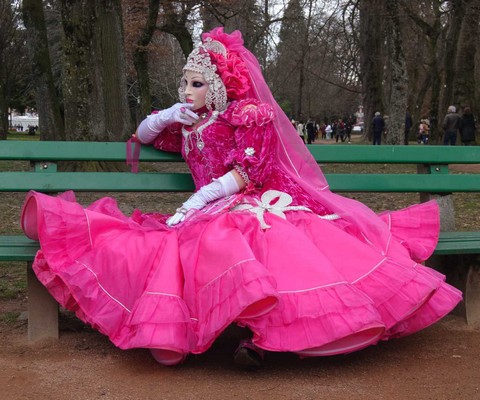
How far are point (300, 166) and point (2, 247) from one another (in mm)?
1554

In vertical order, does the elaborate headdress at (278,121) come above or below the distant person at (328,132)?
A: above

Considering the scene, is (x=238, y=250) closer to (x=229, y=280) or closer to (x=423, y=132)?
(x=229, y=280)

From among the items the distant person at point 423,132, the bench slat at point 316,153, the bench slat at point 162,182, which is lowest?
the distant person at point 423,132

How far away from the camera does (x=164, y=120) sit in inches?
146

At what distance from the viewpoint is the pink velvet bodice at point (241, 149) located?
3537mm

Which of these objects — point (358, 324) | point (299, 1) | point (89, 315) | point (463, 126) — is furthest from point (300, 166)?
point (299, 1)

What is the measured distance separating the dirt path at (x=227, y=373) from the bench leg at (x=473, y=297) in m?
0.25

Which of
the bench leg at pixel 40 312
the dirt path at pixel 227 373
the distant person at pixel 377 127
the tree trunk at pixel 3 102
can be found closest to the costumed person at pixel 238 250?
the dirt path at pixel 227 373

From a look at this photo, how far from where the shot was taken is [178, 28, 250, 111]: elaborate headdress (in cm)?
364

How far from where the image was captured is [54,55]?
104 ft

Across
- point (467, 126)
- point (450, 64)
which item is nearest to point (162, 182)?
point (467, 126)

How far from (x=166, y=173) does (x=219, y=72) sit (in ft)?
2.09

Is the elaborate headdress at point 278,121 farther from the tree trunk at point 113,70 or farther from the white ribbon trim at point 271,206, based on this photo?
the tree trunk at point 113,70

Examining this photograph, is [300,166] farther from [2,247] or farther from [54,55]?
[54,55]
